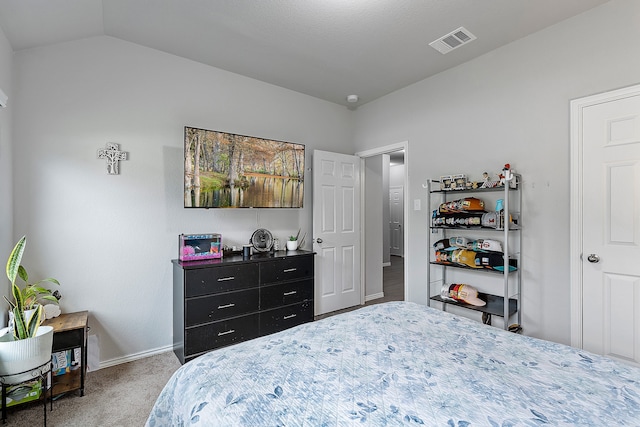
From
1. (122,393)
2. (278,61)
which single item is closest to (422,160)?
(278,61)

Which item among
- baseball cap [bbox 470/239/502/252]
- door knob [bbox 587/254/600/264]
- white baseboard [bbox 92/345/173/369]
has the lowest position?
white baseboard [bbox 92/345/173/369]

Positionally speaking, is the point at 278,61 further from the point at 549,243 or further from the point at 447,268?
the point at 549,243

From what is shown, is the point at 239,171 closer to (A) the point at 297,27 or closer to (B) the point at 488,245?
(A) the point at 297,27

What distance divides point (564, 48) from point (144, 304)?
4141mm

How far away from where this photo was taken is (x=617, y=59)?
2.11 metres

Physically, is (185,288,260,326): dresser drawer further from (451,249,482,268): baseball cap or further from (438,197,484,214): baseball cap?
(438,197,484,214): baseball cap

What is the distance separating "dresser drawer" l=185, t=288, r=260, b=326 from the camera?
2.52 meters

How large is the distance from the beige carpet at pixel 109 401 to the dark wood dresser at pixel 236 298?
302mm

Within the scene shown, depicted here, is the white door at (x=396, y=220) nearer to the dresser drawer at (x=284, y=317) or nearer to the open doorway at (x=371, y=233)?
the open doorway at (x=371, y=233)

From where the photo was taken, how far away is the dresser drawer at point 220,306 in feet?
8.27

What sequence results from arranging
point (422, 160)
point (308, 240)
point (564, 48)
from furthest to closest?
point (308, 240)
point (422, 160)
point (564, 48)

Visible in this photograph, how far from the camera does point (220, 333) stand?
8.71ft

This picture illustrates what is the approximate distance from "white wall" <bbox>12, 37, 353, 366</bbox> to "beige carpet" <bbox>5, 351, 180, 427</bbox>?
0.23 metres

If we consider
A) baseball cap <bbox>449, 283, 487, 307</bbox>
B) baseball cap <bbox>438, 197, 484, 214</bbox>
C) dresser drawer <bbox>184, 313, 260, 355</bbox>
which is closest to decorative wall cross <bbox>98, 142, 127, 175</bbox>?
dresser drawer <bbox>184, 313, 260, 355</bbox>
